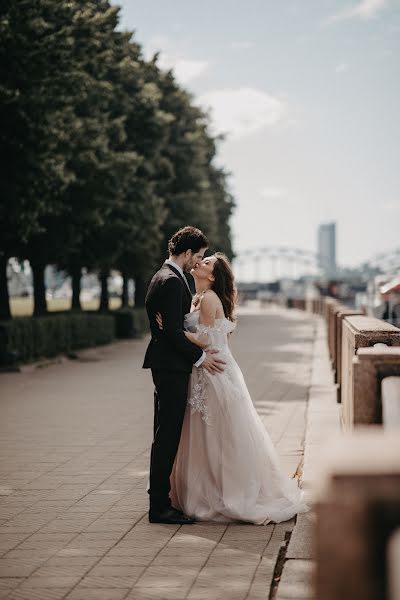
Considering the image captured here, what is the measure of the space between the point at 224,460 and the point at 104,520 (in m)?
0.94

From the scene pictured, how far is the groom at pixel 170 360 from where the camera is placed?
6535mm

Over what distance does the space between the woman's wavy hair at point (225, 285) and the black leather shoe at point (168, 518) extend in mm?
1495

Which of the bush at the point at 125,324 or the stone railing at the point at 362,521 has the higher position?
the stone railing at the point at 362,521

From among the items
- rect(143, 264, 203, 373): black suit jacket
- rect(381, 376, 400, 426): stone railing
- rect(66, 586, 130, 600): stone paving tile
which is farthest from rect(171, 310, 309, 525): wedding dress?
rect(381, 376, 400, 426): stone railing

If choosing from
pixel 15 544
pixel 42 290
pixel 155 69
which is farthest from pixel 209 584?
pixel 155 69

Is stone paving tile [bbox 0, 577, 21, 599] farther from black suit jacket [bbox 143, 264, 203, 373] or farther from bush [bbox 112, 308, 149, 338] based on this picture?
bush [bbox 112, 308, 149, 338]

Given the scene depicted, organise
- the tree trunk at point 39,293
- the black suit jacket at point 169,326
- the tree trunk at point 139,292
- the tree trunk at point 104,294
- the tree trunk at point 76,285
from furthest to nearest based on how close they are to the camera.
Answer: the tree trunk at point 139,292
the tree trunk at point 104,294
the tree trunk at point 76,285
the tree trunk at point 39,293
the black suit jacket at point 169,326

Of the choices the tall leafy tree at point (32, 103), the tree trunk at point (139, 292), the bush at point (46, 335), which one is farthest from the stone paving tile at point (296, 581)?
the tree trunk at point (139, 292)

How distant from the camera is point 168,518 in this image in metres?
6.55

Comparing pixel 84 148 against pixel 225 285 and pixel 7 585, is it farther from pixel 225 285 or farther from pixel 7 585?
pixel 7 585

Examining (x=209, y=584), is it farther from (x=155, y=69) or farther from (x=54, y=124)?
(x=155, y=69)

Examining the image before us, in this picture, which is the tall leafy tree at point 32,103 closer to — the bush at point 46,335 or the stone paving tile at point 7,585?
the bush at point 46,335

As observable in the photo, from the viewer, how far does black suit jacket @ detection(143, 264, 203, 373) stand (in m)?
6.52

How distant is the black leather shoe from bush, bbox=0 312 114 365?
1478cm
